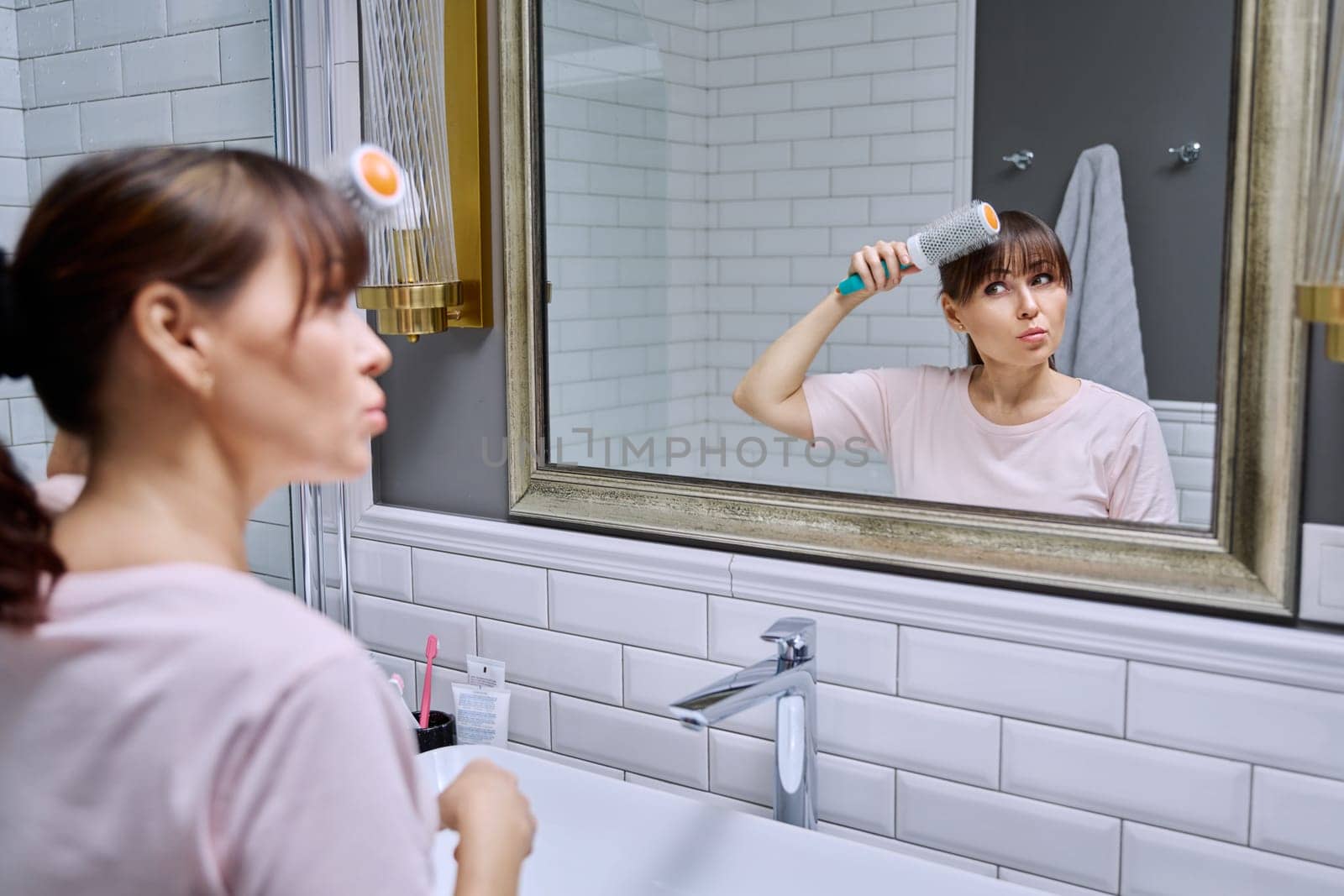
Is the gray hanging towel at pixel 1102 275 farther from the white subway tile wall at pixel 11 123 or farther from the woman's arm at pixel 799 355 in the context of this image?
the white subway tile wall at pixel 11 123

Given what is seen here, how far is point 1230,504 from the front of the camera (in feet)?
3.00

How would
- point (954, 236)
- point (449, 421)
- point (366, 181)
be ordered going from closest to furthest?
point (366, 181) → point (954, 236) → point (449, 421)

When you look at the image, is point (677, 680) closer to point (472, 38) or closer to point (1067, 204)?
point (1067, 204)

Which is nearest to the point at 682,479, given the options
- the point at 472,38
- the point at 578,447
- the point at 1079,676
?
the point at 578,447

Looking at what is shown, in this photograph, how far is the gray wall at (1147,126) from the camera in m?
0.91

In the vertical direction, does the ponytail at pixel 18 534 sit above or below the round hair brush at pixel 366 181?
below

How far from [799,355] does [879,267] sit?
121 millimetres

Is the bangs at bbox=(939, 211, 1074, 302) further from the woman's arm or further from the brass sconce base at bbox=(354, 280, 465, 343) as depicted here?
the brass sconce base at bbox=(354, 280, 465, 343)

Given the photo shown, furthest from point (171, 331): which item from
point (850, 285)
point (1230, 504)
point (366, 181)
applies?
point (1230, 504)

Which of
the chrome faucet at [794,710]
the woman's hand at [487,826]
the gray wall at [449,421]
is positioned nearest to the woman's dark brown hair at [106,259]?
the woman's hand at [487,826]

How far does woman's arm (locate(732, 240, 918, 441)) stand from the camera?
1.07m

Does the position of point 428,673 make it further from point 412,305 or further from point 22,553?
point 22,553

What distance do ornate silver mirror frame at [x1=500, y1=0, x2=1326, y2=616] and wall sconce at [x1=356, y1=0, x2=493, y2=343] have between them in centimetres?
11

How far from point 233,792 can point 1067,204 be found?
2.64 feet
